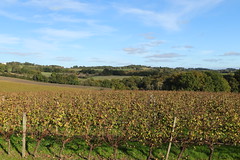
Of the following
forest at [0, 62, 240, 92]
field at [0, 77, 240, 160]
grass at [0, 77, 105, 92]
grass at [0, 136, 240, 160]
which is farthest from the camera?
forest at [0, 62, 240, 92]

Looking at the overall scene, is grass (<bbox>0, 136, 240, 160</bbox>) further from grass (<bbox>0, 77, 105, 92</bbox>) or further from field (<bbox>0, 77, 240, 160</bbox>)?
grass (<bbox>0, 77, 105, 92</bbox>)

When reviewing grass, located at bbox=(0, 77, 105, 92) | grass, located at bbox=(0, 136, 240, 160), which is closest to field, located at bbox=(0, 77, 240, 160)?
grass, located at bbox=(0, 136, 240, 160)

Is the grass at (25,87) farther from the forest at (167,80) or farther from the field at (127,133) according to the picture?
the field at (127,133)

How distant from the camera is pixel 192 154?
830cm

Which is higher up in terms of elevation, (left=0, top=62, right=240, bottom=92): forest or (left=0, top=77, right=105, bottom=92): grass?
(left=0, top=62, right=240, bottom=92): forest

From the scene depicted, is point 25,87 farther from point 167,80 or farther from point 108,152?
point 108,152

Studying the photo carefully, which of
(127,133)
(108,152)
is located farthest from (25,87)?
(127,133)

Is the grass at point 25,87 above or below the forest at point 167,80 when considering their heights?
below

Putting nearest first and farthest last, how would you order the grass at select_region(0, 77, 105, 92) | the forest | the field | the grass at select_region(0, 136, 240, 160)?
1. the field
2. the grass at select_region(0, 136, 240, 160)
3. the grass at select_region(0, 77, 105, 92)
4. the forest

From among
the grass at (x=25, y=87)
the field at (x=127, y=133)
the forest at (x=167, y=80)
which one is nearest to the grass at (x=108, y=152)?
the field at (x=127, y=133)

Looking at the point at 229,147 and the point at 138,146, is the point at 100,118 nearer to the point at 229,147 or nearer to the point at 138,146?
the point at 138,146

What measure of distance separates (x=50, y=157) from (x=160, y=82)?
58.6 m

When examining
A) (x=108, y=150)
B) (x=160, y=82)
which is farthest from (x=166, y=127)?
(x=160, y=82)

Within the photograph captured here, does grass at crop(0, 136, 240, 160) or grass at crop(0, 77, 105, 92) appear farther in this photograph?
grass at crop(0, 77, 105, 92)
